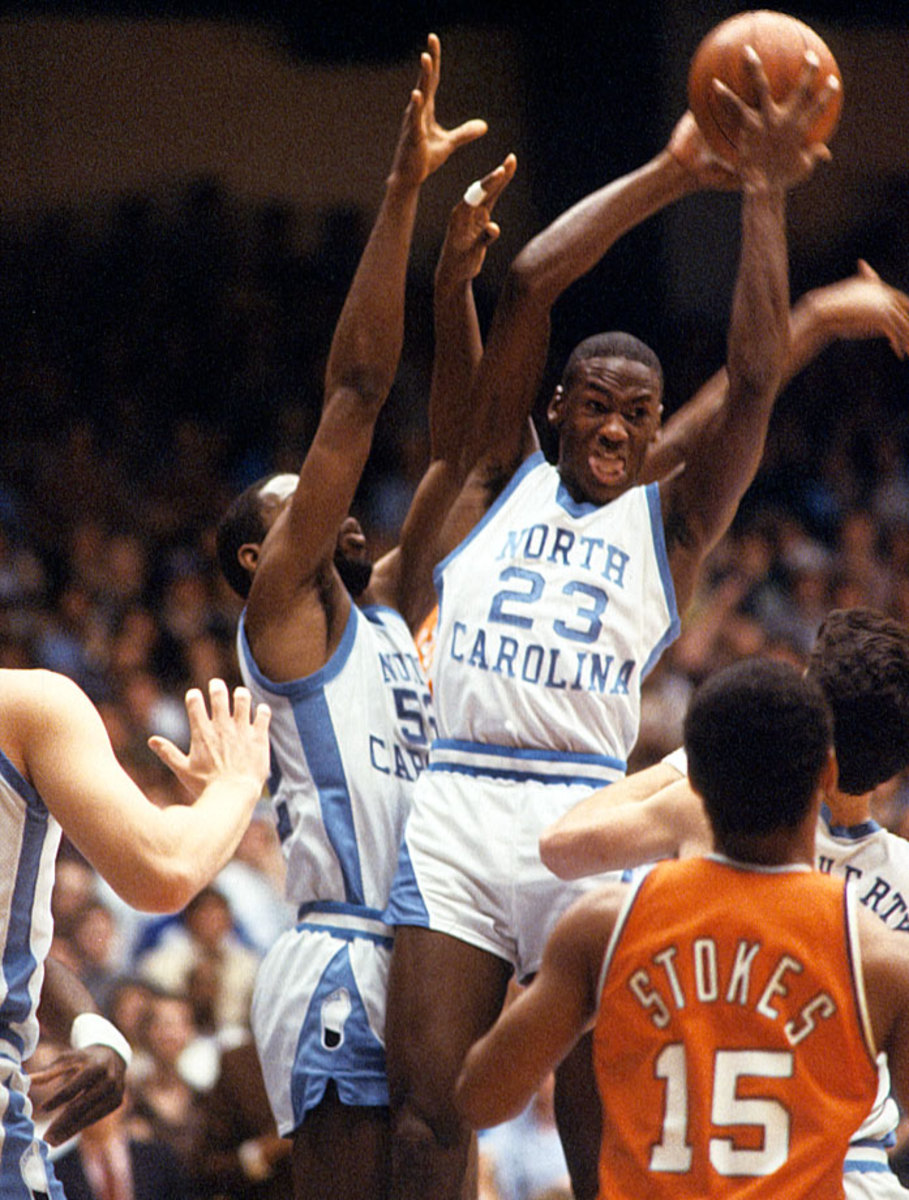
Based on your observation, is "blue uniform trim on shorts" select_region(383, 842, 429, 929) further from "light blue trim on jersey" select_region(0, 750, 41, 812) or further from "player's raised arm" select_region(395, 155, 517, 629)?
"light blue trim on jersey" select_region(0, 750, 41, 812)

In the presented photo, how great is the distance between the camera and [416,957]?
3.46 m

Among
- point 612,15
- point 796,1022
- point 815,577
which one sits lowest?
point 815,577

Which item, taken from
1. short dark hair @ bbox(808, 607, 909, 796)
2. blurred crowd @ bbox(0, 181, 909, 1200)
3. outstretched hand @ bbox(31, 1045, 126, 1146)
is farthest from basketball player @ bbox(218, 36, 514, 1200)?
blurred crowd @ bbox(0, 181, 909, 1200)

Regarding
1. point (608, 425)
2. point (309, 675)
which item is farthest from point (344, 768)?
point (608, 425)

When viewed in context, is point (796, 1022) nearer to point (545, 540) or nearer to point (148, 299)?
point (545, 540)

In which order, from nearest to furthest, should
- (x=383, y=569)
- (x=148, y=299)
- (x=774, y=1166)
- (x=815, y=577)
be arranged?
(x=774, y=1166), (x=383, y=569), (x=815, y=577), (x=148, y=299)

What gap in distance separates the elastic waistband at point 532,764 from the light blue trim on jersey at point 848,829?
0.72 m

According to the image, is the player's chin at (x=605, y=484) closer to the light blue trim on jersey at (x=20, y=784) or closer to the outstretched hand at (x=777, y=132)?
the outstretched hand at (x=777, y=132)

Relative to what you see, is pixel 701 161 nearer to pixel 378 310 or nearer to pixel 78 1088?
pixel 378 310

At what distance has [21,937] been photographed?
8.71 feet

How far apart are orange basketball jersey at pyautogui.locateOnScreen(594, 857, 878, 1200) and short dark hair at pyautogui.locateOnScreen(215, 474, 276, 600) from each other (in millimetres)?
2001

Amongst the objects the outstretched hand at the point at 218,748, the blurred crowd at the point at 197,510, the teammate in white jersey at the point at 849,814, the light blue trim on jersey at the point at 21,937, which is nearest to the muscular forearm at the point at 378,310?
the outstretched hand at the point at 218,748

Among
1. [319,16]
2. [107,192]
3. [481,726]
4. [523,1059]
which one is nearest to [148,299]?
[107,192]

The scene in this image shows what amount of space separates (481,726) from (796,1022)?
1422mm
